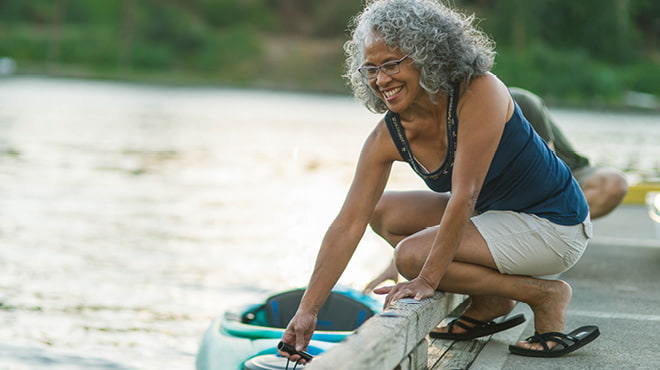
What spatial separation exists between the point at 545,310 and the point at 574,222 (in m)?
0.38

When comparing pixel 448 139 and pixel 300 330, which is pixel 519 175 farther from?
pixel 300 330

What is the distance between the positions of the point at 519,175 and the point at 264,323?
1857 millimetres

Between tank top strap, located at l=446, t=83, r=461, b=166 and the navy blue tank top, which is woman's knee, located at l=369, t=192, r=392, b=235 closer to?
the navy blue tank top

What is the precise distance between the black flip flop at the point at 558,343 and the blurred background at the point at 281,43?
159 ft

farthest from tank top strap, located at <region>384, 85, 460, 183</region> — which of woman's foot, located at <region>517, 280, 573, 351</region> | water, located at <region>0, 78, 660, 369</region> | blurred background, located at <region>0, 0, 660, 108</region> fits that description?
blurred background, located at <region>0, 0, 660, 108</region>

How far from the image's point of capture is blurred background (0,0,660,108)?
58500mm

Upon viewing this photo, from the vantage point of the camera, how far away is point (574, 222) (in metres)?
3.90

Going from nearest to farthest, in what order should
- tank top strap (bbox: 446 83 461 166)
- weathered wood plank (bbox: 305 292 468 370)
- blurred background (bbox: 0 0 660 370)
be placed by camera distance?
weathered wood plank (bbox: 305 292 468 370) < tank top strap (bbox: 446 83 461 166) < blurred background (bbox: 0 0 660 370)

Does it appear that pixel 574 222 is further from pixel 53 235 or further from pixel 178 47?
pixel 178 47

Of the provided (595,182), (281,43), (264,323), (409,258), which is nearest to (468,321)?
(409,258)

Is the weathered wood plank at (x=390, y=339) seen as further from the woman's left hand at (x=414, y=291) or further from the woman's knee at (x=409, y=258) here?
the woman's knee at (x=409, y=258)

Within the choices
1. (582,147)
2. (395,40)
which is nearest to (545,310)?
(395,40)

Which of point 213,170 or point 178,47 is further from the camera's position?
point 178,47

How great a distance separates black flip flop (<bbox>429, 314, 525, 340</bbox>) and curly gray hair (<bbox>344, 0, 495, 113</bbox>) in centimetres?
113
